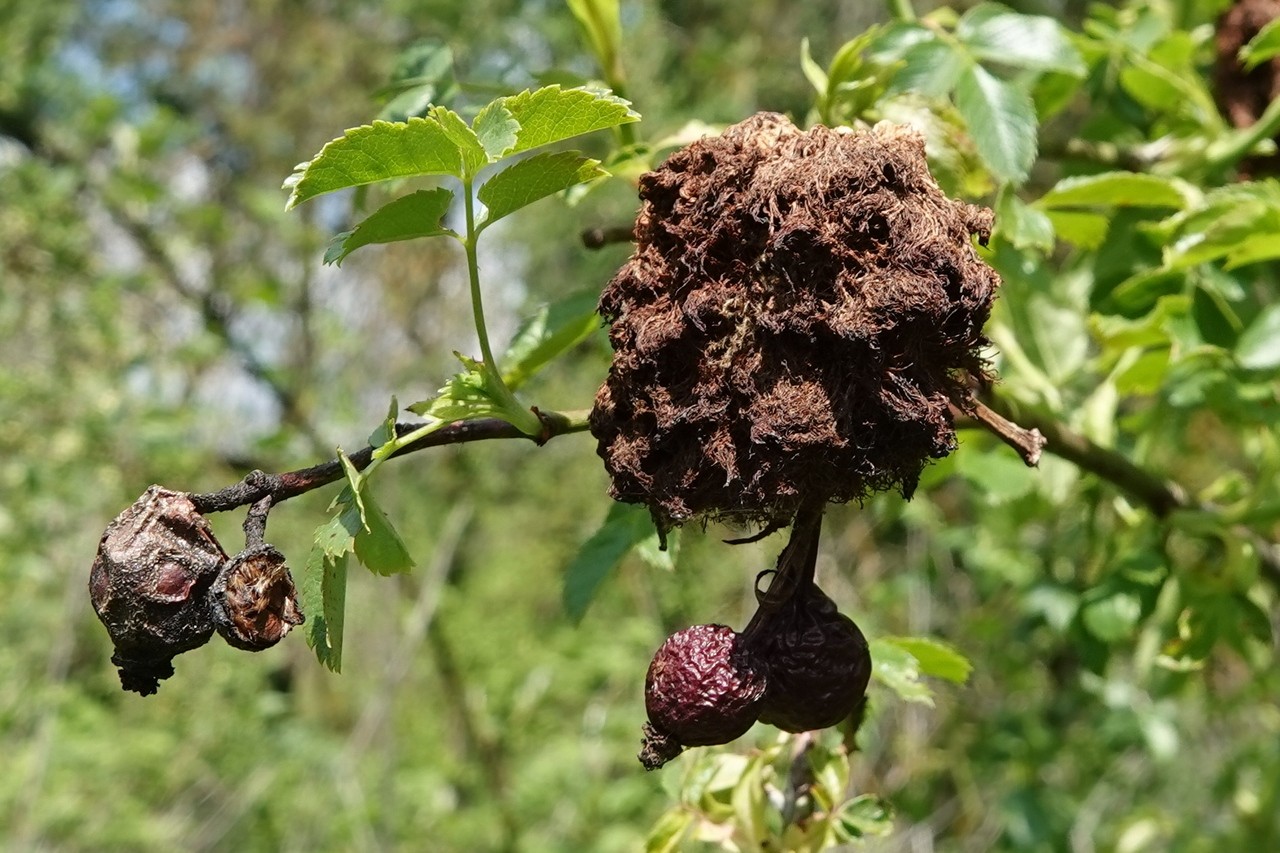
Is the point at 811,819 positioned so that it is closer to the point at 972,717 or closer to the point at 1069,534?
the point at 1069,534

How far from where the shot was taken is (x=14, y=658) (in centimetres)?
561

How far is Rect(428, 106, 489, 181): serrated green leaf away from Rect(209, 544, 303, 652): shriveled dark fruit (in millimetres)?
361

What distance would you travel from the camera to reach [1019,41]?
1651 mm

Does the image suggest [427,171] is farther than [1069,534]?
No

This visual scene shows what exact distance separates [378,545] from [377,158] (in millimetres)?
334

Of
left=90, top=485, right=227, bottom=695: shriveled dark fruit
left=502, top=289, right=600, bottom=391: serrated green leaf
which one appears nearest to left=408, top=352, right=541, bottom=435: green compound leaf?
left=90, top=485, right=227, bottom=695: shriveled dark fruit

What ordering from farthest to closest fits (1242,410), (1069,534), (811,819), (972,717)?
1. (972,717)
2. (1069,534)
3. (1242,410)
4. (811,819)

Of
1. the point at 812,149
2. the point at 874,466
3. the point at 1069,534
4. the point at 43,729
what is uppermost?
the point at 812,149

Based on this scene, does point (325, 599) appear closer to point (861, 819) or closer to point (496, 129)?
point (496, 129)

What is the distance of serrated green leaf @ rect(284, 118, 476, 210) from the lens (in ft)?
3.18

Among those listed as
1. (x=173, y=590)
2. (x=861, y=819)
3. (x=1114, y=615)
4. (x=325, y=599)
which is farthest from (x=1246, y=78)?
(x=173, y=590)

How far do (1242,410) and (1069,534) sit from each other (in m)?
0.93

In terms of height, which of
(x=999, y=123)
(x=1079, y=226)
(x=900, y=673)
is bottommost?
(x=900, y=673)

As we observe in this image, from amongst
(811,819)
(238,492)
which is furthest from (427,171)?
(811,819)
